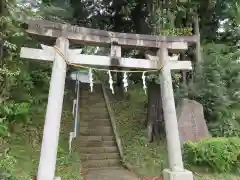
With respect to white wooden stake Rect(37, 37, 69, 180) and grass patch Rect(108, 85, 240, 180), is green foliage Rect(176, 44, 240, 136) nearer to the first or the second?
grass patch Rect(108, 85, 240, 180)

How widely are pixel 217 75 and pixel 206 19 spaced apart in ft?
11.9

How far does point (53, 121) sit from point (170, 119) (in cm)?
323

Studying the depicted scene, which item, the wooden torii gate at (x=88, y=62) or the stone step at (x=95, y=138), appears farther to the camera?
the stone step at (x=95, y=138)

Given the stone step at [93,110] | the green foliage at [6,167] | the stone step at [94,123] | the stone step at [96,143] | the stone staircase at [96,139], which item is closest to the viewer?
the green foliage at [6,167]

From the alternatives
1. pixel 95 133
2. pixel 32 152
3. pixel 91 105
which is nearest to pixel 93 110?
pixel 91 105

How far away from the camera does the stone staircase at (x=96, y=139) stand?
9.52m

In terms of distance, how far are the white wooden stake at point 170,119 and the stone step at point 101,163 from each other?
2.75 metres

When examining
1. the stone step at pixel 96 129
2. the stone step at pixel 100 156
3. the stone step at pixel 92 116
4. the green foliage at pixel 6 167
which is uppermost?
the stone step at pixel 92 116

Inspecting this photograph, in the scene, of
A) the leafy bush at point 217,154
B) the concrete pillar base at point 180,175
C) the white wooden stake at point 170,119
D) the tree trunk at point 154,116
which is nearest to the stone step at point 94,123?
the tree trunk at point 154,116

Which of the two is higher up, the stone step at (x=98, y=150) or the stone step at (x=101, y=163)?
the stone step at (x=98, y=150)

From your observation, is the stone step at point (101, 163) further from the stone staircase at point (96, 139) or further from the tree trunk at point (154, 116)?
the tree trunk at point (154, 116)

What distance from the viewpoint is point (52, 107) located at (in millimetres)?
6430

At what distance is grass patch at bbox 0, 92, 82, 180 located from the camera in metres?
7.23

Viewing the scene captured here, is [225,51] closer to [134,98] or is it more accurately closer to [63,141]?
[134,98]
